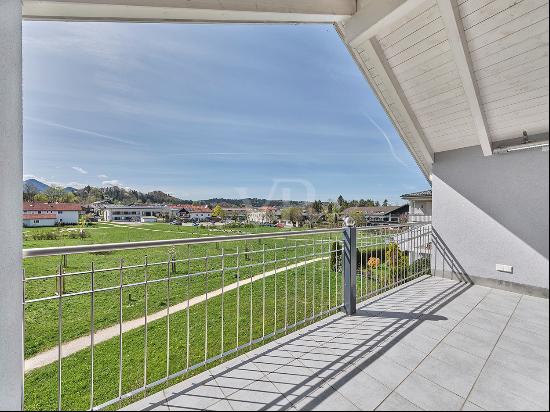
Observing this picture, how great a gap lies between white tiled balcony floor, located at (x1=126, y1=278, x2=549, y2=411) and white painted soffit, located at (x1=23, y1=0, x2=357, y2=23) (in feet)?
9.73

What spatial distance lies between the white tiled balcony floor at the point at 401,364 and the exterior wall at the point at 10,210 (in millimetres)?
759

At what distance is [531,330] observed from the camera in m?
0.77

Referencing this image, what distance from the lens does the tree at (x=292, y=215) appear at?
9762mm

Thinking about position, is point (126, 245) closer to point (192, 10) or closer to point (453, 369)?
point (453, 369)

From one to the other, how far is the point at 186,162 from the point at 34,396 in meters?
29.1

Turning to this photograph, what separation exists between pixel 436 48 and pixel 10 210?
4235mm

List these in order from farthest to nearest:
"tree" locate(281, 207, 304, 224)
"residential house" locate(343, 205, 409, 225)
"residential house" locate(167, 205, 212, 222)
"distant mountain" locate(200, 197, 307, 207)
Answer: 1. "residential house" locate(167, 205, 212, 222)
2. "distant mountain" locate(200, 197, 307, 207)
3. "tree" locate(281, 207, 304, 224)
4. "residential house" locate(343, 205, 409, 225)

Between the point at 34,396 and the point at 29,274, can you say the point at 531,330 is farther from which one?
the point at 34,396

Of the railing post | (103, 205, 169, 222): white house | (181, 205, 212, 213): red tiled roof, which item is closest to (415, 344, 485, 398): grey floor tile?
the railing post

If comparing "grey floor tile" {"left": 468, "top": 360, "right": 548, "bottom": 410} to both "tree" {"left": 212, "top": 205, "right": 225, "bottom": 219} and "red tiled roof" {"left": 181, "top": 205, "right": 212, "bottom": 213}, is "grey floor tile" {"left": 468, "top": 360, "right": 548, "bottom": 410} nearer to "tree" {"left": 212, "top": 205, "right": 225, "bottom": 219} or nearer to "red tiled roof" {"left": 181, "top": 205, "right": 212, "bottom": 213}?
"tree" {"left": 212, "top": 205, "right": 225, "bottom": 219}

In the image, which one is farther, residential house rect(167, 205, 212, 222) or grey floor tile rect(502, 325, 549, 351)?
residential house rect(167, 205, 212, 222)

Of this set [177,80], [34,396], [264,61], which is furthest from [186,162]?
[34,396]

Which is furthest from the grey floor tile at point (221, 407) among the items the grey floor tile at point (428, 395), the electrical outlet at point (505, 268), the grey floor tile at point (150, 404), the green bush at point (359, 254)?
the green bush at point (359, 254)

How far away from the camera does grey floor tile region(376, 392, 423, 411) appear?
1298 mm
